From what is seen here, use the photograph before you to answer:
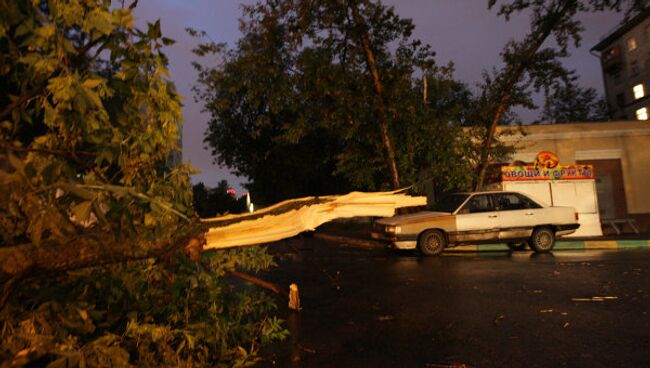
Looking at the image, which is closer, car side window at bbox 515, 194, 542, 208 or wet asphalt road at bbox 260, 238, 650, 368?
wet asphalt road at bbox 260, 238, 650, 368

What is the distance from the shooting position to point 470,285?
734cm

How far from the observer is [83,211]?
154 centimetres

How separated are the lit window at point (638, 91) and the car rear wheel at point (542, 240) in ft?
134

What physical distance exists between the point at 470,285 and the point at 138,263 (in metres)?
5.37

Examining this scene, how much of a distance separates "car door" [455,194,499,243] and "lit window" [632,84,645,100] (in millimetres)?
41923

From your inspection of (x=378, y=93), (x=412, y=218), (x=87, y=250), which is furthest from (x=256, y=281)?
(x=378, y=93)

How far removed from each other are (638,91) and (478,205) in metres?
42.7

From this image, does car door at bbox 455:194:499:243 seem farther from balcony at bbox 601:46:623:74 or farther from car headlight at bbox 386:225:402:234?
balcony at bbox 601:46:623:74

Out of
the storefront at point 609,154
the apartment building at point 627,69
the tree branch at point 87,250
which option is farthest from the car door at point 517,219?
the apartment building at point 627,69

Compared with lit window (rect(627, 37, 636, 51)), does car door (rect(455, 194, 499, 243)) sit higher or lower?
lower

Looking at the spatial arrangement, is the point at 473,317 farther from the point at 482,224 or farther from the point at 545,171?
the point at 545,171

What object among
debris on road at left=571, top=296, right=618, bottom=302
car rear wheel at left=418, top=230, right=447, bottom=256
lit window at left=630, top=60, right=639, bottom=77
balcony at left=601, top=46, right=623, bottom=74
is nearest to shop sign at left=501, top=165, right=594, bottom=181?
car rear wheel at left=418, top=230, right=447, bottom=256

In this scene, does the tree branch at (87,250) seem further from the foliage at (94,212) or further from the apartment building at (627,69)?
the apartment building at (627,69)

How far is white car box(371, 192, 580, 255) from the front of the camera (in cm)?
1211
